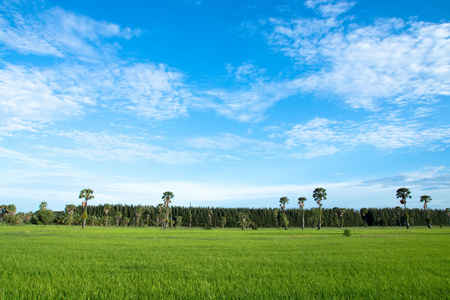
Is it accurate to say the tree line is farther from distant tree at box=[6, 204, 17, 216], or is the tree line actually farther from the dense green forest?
distant tree at box=[6, 204, 17, 216]

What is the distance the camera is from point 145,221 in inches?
6644

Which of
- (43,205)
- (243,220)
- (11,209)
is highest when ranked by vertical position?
(43,205)

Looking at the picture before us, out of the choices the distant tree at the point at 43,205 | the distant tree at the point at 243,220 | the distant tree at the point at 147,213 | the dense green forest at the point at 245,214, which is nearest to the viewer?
the distant tree at the point at 243,220

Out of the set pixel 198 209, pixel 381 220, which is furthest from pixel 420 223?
pixel 198 209

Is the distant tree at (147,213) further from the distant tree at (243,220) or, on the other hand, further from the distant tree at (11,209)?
the distant tree at (11,209)

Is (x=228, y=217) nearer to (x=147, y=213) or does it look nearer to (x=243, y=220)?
(x=243, y=220)

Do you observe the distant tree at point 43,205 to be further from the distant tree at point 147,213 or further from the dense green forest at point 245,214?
the distant tree at point 147,213

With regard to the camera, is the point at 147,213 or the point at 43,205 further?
the point at 147,213

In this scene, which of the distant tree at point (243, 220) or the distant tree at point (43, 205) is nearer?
the distant tree at point (243, 220)

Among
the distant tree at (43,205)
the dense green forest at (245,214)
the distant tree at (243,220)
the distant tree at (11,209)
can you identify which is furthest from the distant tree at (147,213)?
the distant tree at (11,209)

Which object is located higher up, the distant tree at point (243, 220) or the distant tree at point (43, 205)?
the distant tree at point (43, 205)

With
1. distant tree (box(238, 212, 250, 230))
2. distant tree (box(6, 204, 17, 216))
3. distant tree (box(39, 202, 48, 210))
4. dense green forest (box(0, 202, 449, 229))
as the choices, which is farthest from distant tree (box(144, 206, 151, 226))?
distant tree (box(6, 204, 17, 216))

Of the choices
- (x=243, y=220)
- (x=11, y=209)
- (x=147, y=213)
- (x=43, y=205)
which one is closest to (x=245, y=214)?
(x=243, y=220)

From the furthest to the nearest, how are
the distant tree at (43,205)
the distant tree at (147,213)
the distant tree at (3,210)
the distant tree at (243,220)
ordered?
the distant tree at (147,213) → the distant tree at (43,205) → the distant tree at (243,220) → the distant tree at (3,210)
